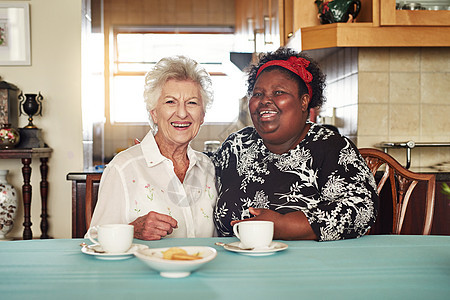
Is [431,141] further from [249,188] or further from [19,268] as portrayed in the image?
[19,268]

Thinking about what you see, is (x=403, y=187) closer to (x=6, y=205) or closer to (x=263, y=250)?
(x=263, y=250)

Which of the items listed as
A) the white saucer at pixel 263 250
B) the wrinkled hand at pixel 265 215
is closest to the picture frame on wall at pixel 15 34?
the wrinkled hand at pixel 265 215

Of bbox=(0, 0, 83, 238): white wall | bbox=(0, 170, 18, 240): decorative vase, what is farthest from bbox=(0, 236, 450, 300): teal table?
bbox=(0, 0, 83, 238): white wall

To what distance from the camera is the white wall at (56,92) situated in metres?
3.93

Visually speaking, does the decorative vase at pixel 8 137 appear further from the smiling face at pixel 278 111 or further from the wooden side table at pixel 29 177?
the smiling face at pixel 278 111

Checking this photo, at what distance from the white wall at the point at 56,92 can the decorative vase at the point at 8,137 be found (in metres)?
0.27

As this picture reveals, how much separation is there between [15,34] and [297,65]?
2.95 meters

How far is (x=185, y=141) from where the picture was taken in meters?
1.68

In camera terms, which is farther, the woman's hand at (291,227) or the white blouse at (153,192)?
the white blouse at (153,192)

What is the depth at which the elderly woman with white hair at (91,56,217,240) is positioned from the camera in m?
1.58

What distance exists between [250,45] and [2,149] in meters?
2.70

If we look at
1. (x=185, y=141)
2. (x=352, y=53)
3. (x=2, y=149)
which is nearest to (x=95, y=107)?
(x=2, y=149)

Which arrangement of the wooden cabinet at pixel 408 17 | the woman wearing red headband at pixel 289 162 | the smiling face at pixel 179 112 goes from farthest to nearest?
the wooden cabinet at pixel 408 17
the smiling face at pixel 179 112
the woman wearing red headband at pixel 289 162

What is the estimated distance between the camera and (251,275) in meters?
0.99
